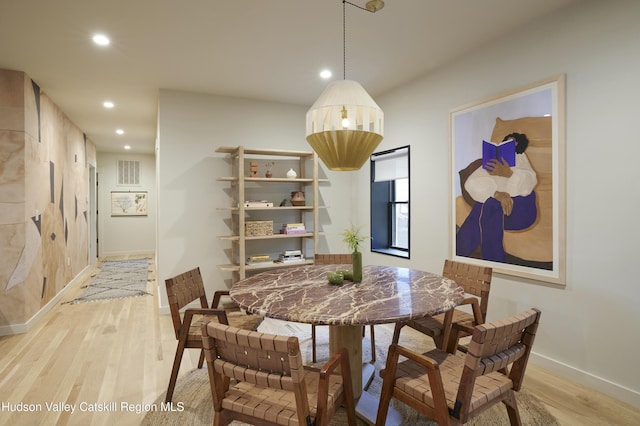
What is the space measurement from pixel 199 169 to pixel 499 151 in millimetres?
3371

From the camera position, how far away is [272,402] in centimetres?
146

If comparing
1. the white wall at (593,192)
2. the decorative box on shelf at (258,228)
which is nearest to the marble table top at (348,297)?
the white wall at (593,192)

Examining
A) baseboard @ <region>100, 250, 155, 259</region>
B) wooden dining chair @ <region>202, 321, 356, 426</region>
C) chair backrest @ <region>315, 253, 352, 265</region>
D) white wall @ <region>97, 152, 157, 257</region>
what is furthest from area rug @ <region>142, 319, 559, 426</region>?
white wall @ <region>97, 152, 157, 257</region>

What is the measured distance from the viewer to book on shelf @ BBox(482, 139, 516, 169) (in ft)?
9.34

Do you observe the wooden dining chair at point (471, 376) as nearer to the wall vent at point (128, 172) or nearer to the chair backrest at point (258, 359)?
the chair backrest at point (258, 359)

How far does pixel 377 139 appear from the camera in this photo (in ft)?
7.27

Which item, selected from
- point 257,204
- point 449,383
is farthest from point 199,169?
point 449,383

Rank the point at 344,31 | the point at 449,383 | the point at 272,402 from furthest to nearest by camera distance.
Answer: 1. the point at 344,31
2. the point at 449,383
3. the point at 272,402

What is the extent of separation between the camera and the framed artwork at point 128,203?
9.21 meters

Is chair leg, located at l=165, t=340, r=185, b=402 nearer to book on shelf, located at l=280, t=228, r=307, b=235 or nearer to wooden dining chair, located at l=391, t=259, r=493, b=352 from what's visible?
wooden dining chair, located at l=391, t=259, r=493, b=352

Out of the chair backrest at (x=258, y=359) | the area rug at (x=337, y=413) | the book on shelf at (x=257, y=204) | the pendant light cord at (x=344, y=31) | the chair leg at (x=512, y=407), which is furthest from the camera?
the book on shelf at (x=257, y=204)

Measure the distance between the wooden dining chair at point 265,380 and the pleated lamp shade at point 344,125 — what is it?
1170 millimetres

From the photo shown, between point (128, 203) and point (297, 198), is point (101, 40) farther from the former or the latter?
point (128, 203)

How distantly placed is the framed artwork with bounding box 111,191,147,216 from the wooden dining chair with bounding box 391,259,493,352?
8.83 meters
